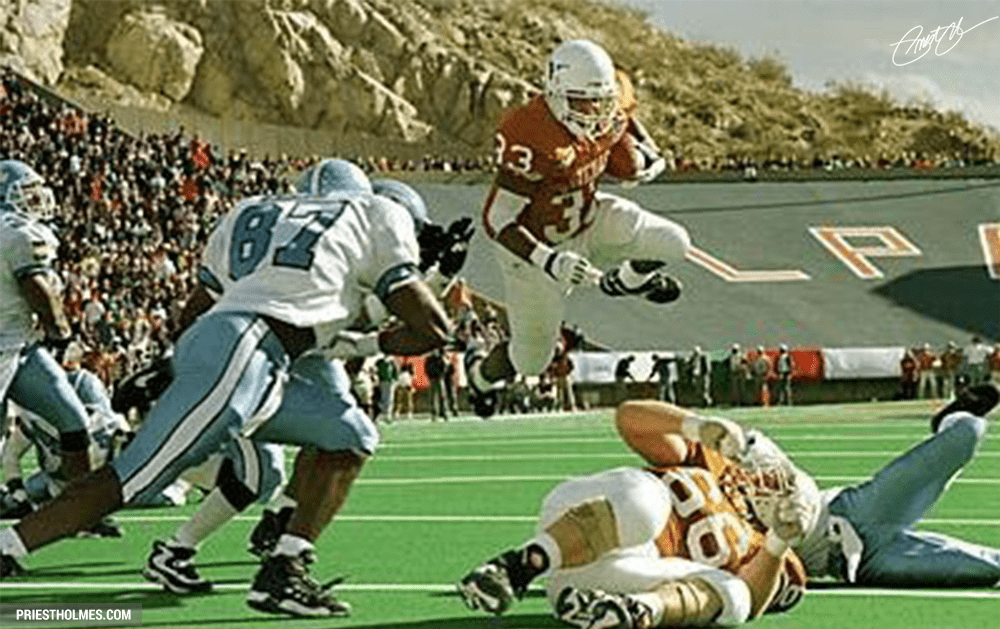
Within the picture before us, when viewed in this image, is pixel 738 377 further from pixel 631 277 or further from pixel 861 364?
pixel 631 277

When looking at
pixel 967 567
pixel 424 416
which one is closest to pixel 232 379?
pixel 967 567

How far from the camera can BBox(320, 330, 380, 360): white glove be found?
5902mm

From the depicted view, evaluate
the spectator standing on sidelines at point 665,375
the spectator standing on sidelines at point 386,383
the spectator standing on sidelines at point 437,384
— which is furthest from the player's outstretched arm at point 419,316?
the spectator standing on sidelines at point 665,375

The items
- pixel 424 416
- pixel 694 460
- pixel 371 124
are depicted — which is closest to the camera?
pixel 694 460

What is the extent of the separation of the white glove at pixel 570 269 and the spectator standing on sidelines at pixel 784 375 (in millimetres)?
19869

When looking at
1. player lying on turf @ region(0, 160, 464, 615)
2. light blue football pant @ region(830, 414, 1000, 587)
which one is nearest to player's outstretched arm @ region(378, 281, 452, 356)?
player lying on turf @ region(0, 160, 464, 615)

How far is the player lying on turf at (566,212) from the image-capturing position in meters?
7.30

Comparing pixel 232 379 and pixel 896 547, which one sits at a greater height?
pixel 232 379

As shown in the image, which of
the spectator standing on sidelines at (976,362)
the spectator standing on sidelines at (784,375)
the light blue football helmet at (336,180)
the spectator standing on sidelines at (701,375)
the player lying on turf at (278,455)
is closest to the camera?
the player lying on turf at (278,455)

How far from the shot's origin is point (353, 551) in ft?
25.0

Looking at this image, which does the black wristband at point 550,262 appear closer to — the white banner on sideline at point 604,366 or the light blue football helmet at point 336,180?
the light blue football helmet at point 336,180

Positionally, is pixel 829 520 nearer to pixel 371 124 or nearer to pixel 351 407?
pixel 351 407

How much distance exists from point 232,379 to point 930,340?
26045mm

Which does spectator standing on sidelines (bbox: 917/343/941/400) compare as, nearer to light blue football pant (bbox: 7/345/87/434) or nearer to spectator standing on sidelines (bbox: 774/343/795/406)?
spectator standing on sidelines (bbox: 774/343/795/406)
